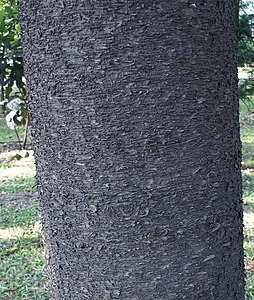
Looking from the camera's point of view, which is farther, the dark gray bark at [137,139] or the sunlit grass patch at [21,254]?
the sunlit grass patch at [21,254]

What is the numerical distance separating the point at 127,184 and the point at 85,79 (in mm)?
186

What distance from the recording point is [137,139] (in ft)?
2.77

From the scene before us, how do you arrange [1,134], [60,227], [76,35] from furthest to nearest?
[1,134] < [60,227] < [76,35]

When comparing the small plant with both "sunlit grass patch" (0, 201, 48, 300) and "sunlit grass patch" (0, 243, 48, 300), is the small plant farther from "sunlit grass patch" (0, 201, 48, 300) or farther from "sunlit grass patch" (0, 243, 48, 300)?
"sunlit grass patch" (0, 243, 48, 300)

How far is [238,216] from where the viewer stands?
98cm

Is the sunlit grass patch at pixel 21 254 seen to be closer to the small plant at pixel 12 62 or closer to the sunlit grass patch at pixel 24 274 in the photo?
the sunlit grass patch at pixel 24 274

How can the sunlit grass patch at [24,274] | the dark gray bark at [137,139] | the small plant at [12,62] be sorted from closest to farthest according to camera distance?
the dark gray bark at [137,139] < the sunlit grass patch at [24,274] < the small plant at [12,62]

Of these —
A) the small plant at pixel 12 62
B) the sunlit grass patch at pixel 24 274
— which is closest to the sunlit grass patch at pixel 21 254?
the sunlit grass patch at pixel 24 274

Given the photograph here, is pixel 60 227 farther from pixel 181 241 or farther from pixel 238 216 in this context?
pixel 238 216

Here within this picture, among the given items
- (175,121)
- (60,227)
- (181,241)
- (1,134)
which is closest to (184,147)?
(175,121)

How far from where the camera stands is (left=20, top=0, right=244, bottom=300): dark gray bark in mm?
829

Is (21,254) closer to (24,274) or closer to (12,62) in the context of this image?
(24,274)

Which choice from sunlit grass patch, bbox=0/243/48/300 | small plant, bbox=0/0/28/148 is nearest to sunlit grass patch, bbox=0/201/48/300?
sunlit grass patch, bbox=0/243/48/300

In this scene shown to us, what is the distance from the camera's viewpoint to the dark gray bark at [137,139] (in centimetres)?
83
